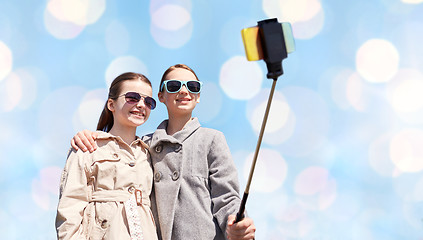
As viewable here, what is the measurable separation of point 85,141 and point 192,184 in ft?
3.42

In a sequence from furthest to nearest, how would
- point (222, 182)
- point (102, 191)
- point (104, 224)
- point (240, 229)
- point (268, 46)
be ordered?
1. point (222, 182)
2. point (102, 191)
3. point (104, 224)
4. point (240, 229)
5. point (268, 46)

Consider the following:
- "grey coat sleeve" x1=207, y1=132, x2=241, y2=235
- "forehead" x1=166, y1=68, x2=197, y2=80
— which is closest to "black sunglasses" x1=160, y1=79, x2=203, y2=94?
"forehead" x1=166, y1=68, x2=197, y2=80

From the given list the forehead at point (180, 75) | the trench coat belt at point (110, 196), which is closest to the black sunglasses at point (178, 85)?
the forehead at point (180, 75)

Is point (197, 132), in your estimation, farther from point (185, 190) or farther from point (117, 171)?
point (117, 171)

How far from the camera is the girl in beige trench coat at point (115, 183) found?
3.77 m

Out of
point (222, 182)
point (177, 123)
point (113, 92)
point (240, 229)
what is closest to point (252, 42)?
point (240, 229)

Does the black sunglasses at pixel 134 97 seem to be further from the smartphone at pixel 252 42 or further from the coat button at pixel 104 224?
the smartphone at pixel 252 42

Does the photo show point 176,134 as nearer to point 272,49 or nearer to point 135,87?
point 135,87

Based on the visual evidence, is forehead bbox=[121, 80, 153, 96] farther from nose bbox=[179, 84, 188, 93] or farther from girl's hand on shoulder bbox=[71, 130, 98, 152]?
girl's hand on shoulder bbox=[71, 130, 98, 152]

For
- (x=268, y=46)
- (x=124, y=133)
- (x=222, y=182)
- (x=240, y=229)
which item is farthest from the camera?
(x=124, y=133)

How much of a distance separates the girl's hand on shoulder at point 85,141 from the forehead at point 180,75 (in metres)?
0.96

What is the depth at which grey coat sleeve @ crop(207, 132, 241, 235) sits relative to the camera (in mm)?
4016

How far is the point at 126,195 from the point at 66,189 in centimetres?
50

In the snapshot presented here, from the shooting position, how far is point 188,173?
422 centimetres
